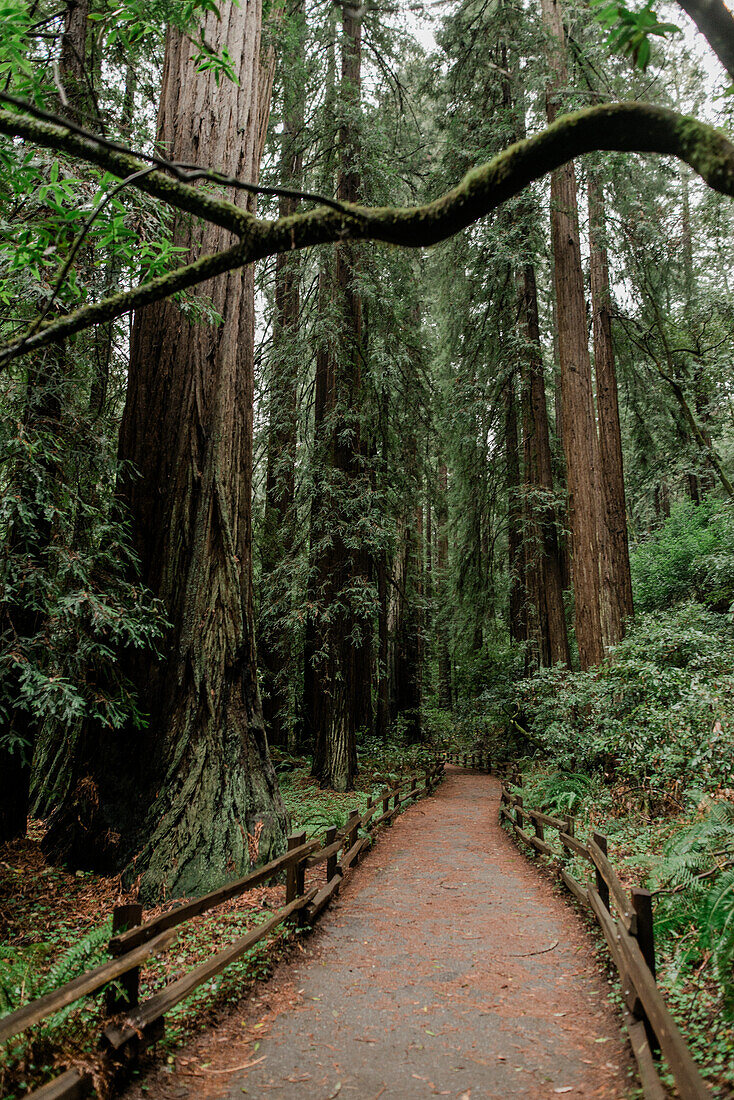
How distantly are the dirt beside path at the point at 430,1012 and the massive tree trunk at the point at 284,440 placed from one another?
587 cm

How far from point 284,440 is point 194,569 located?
7310 mm

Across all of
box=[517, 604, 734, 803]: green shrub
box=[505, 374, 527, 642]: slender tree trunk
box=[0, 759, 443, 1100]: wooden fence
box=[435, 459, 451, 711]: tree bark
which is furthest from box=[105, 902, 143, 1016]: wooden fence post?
box=[435, 459, 451, 711]: tree bark

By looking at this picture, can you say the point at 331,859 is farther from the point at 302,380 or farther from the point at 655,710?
the point at 302,380

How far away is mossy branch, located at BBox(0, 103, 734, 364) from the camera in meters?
2.20

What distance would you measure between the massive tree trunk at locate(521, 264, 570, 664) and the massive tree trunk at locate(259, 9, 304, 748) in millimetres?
5728

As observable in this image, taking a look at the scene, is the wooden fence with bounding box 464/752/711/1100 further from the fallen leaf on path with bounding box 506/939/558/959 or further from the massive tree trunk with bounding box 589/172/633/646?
the massive tree trunk with bounding box 589/172/633/646

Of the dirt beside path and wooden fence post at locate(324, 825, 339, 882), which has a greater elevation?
wooden fence post at locate(324, 825, 339, 882)

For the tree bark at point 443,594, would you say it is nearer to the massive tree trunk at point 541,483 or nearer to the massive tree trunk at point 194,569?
the massive tree trunk at point 541,483

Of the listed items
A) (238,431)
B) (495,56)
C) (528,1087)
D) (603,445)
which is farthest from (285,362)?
(528,1087)

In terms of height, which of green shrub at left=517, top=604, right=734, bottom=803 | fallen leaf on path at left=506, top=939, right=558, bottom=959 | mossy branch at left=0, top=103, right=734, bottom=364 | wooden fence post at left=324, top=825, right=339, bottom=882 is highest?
mossy branch at left=0, top=103, right=734, bottom=364

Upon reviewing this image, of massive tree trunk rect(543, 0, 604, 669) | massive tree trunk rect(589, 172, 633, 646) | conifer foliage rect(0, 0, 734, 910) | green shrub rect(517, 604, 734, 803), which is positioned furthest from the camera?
massive tree trunk rect(589, 172, 633, 646)

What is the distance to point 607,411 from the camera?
1456cm

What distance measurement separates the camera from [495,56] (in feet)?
49.2

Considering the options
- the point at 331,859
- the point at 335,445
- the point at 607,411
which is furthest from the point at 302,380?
the point at 331,859
